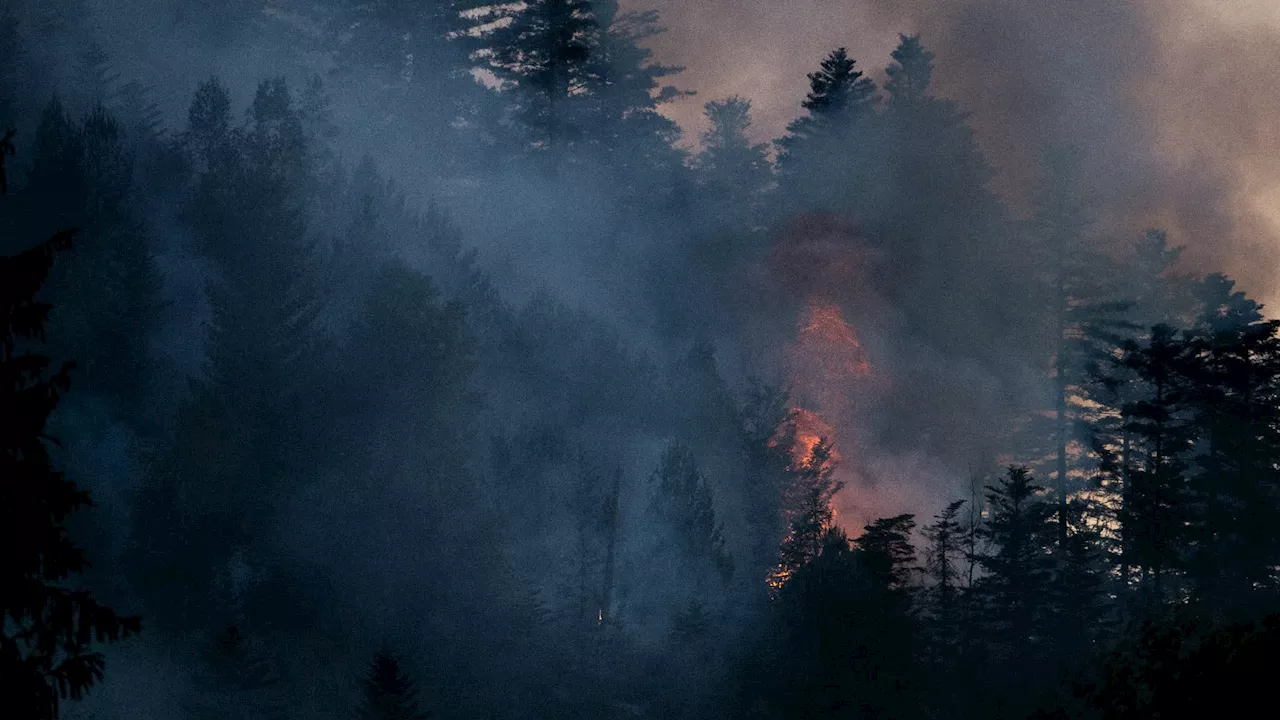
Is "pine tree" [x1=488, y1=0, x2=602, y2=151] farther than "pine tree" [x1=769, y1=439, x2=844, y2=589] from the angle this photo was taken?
Yes

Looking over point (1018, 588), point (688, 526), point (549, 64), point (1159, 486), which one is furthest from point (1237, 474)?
point (549, 64)

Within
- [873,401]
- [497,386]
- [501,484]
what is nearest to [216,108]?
[497,386]

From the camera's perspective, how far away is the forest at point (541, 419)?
41.1 meters

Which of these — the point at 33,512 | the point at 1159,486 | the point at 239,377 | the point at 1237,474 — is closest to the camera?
the point at 33,512

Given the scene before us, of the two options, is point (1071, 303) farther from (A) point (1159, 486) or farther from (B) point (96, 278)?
(B) point (96, 278)

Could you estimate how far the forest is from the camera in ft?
135

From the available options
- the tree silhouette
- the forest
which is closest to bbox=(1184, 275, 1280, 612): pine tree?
the forest

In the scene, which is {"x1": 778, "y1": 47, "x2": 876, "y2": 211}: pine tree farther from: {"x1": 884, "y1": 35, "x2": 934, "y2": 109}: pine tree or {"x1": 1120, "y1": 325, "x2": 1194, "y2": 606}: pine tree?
{"x1": 1120, "y1": 325, "x2": 1194, "y2": 606}: pine tree

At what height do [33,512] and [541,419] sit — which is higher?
[541,419]

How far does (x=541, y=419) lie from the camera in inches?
2142

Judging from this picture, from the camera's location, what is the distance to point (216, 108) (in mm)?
52344

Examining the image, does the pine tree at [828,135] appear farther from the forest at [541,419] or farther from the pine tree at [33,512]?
the pine tree at [33,512]

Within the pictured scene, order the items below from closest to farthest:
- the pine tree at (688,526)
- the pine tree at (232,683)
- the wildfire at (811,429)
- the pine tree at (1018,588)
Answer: the pine tree at (232,683)
the pine tree at (1018,588)
the pine tree at (688,526)
the wildfire at (811,429)

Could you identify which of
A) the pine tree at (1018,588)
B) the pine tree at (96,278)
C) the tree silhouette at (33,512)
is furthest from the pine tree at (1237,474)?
the pine tree at (96,278)
